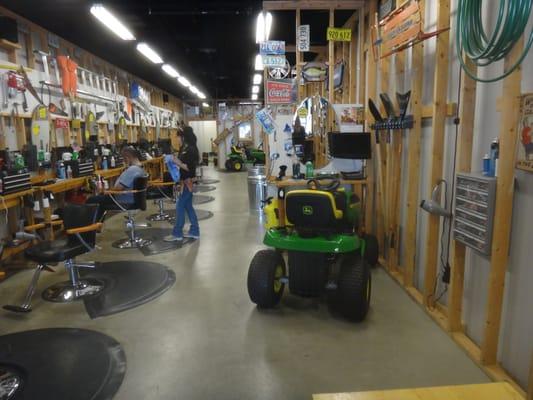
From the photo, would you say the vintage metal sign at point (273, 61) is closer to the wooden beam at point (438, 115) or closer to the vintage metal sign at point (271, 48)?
the vintage metal sign at point (271, 48)

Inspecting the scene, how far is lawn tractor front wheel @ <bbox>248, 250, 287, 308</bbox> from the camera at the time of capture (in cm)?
321

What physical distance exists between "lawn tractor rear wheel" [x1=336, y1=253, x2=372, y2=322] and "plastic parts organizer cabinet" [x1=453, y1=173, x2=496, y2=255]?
29.6 inches

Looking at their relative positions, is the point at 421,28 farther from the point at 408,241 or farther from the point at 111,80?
the point at 111,80

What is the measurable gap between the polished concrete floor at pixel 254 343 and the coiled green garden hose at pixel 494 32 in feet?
6.05

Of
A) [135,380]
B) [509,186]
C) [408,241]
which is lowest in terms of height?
[135,380]

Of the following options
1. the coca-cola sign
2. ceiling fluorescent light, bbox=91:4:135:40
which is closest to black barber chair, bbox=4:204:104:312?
the coca-cola sign

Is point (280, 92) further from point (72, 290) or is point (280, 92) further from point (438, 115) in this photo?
point (72, 290)

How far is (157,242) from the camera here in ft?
18.1

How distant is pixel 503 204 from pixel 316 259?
144cm

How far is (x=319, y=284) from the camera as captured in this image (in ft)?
10.6

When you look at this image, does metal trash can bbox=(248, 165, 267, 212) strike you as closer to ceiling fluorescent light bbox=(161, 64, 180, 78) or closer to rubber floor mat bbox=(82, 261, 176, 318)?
rubber floor mat bbox=(82, 261, 176, 318)

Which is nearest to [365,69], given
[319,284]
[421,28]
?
[421,28]

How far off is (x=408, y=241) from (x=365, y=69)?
2631 millimetres

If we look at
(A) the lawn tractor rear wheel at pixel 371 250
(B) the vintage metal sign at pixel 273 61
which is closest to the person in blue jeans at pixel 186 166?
(B) the vintage metal sign at pixel 273 61
